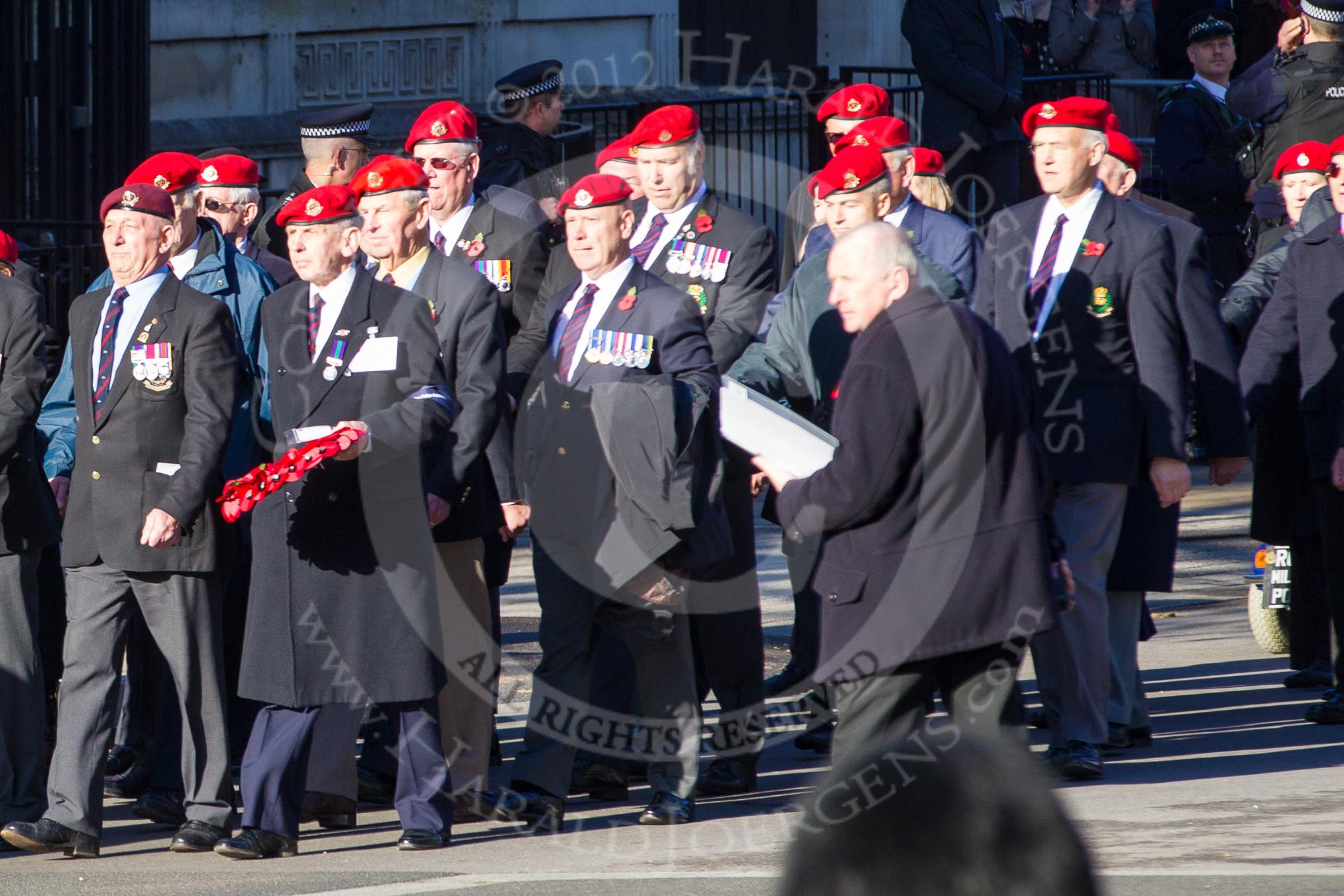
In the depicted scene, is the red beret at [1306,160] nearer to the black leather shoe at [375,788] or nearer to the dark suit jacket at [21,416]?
the black leather shoe at [375,788]

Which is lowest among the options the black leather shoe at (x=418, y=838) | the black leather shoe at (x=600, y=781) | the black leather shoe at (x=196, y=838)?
the black leather shoe at (x=600, y=781)

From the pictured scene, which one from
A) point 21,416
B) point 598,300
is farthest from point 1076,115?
point 21,416

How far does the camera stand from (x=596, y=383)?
655 cm

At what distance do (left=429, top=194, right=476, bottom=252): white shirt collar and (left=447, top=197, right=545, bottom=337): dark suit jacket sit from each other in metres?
0.02

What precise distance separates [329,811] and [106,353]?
5.31 feet

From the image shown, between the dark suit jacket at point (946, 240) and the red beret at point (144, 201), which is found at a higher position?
the red beret at point (144, 201)

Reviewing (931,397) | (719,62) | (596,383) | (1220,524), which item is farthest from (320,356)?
(719,62)

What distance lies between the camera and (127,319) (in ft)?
21.0

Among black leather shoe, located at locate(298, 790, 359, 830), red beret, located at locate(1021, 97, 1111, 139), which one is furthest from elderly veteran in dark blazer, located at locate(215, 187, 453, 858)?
red beret, located at locate(1021, 97, 1111, 139)

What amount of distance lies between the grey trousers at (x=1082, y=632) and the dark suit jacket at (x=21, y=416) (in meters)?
3.36

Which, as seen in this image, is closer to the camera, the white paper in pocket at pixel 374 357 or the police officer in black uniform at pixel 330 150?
the white paper in pocket at pixel 374 357

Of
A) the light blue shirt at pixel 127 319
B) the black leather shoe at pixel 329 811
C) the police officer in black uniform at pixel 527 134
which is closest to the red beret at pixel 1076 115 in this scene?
the police officer in black uniform at pixel 527 134

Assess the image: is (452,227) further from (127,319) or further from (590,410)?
(127,319)

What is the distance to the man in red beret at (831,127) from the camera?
27.9 feet
